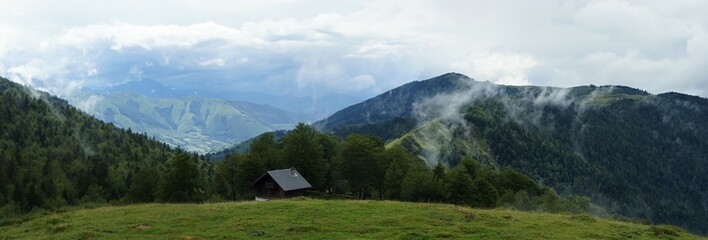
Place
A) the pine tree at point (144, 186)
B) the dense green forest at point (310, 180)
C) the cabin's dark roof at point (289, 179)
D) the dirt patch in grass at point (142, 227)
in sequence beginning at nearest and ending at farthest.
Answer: the dirt patch in grass at point (142, 227), the dense green forest at point (310, 180), the cabin's dark roof at point (289, 179), the pine tree at point (144, 186)

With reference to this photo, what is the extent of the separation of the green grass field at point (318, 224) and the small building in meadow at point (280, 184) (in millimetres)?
34238

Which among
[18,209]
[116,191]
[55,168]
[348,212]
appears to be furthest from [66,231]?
[55,168]

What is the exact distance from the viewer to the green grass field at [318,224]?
40219 millimetres

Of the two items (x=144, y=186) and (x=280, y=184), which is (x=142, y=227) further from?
(x=144, y=186)

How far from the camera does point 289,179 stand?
92250 millimetres

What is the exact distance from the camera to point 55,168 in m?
153

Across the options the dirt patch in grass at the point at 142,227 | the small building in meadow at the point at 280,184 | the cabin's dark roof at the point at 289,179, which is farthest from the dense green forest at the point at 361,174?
the dirt patch in grass at the point at 142,227

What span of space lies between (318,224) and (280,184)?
46.9 m

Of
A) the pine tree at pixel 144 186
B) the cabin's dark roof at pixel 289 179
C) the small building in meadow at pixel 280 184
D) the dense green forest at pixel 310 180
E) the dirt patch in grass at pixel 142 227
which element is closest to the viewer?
the dirt patch in grass at pixel 142 227

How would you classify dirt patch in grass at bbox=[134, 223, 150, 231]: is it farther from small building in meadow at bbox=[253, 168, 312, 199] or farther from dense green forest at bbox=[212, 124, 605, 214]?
dense green forest at bbox=[212, 124, 605, 214]

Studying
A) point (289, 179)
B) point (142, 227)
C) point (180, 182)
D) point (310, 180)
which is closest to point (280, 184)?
point (289, 179)

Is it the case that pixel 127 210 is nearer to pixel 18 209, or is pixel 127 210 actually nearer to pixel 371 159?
pixel 371 159

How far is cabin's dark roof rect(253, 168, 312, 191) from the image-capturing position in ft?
295

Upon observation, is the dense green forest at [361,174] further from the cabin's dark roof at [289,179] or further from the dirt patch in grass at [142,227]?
the dirt patch in grass at [142,227]
